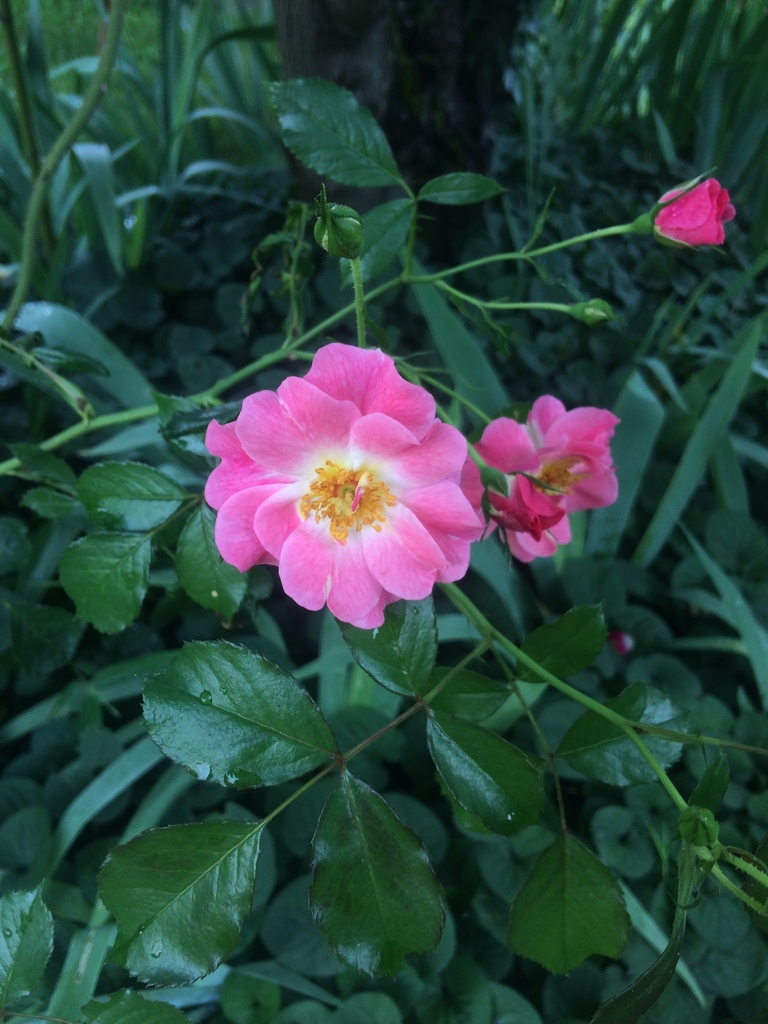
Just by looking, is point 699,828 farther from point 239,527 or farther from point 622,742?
point 239,527

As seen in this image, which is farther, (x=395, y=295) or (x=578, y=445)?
(x=395, y=295)

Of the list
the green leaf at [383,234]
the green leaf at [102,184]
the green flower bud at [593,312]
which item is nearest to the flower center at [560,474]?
the green flower bud at [593,312]

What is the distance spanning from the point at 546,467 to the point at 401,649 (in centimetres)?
22

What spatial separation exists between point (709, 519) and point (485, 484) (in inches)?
26.0

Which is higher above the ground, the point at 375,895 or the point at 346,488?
the point at 346,488

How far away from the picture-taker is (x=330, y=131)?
541 mm

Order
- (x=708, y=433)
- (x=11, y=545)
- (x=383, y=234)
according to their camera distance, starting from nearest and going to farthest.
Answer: (x=383, y=234), (x=11, y=545), (x=708, y=433)

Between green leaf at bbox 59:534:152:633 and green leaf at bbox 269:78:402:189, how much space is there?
0.35 m

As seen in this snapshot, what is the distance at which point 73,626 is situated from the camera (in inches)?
28.2

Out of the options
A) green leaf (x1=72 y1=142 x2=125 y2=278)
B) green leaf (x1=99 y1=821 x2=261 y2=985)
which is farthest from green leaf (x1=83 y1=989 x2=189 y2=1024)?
green leaf (x1=72 y1=142 x2=125 y2=278)

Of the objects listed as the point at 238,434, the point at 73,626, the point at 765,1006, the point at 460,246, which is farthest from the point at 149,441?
the point at 765,1006

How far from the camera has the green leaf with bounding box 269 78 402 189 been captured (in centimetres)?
54

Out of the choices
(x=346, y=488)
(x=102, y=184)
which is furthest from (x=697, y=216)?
(x=102, y=184)

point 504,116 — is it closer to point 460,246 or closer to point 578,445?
point 460,246
